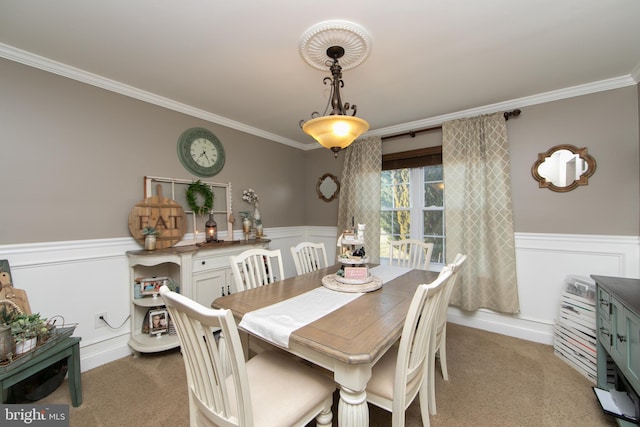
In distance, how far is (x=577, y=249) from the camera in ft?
8.03

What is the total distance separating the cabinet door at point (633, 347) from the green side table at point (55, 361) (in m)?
3.28

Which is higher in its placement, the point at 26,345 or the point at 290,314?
the point at 290,314

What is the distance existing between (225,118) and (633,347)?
3818mm

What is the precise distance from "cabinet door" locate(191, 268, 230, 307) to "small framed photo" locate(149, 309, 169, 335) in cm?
31

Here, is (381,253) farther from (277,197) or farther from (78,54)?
(78,54)

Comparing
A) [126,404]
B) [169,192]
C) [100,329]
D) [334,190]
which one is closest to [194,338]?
[126,404]

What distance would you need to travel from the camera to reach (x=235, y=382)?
2.90 feet

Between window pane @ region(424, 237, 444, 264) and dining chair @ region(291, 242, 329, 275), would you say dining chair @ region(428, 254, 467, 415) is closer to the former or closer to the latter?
dining chair @ region(291, 242, 329, 275)

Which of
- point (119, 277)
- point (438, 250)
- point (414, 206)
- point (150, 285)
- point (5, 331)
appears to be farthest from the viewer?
point (414, 206)

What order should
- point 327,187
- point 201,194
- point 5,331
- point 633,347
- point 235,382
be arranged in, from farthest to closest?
point 327,187 → point 201,194 → point 5,331 → point 633,347 → point 235,382

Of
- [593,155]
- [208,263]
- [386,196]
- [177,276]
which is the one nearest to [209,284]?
[208,263]

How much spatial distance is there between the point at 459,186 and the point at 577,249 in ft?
3.89

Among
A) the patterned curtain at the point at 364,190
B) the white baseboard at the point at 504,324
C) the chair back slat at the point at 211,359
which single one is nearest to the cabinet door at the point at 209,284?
the chair back slat at the point at 211,359

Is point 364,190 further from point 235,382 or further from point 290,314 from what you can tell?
point 235,382
